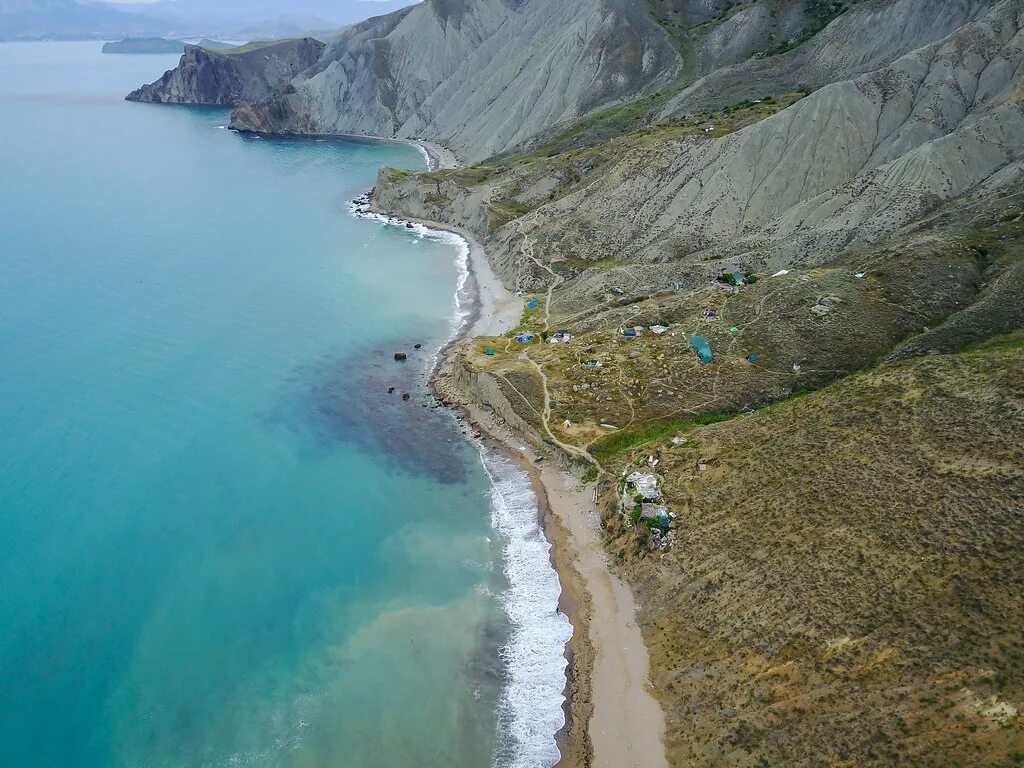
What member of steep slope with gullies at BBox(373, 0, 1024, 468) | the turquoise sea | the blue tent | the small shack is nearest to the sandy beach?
the turquoise sea

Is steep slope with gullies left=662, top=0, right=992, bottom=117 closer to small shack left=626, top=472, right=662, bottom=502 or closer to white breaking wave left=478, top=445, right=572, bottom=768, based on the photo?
small shack left=626, top=472, right=662, bottom=502

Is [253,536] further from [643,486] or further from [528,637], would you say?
[643,486]

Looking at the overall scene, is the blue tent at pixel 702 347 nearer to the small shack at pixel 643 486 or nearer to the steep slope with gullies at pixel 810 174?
the small shack at pixel 643 486

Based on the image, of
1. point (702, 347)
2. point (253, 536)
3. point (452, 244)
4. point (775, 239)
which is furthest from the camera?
point (452, 244)

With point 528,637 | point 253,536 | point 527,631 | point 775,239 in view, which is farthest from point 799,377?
point 253,536

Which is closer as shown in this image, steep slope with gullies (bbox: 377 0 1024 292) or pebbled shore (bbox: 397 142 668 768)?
pebbled shore (bbox: 397 142 668 768)

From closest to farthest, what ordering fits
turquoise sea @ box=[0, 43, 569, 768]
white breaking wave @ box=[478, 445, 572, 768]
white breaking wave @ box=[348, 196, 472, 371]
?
1. white breaking wave @ box=[478, 445, 572, 768]
2. turquoise sea @ box=[0, 43, 569, 768]
3. white breaking wave @ box=[348, 196, 472, 371]

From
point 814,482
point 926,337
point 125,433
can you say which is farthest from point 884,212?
point 125,433

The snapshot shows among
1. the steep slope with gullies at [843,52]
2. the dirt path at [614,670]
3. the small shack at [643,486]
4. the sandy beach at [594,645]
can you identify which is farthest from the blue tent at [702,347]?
the steep slope with gullies at [843,52]
